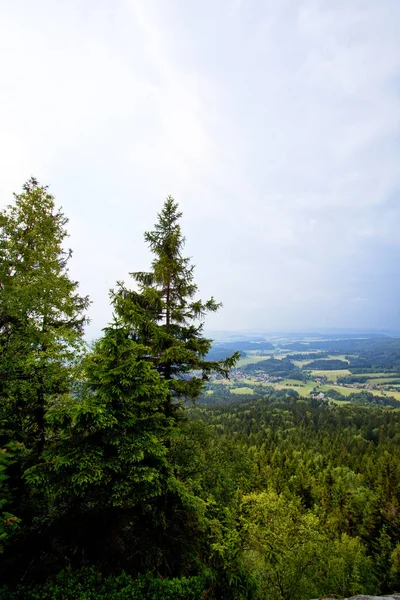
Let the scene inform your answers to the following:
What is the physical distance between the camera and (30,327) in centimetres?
1012

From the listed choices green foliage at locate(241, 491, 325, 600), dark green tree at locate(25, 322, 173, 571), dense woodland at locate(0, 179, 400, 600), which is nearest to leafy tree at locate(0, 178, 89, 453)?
dense woodland at locate(0, 179, 400, 600)

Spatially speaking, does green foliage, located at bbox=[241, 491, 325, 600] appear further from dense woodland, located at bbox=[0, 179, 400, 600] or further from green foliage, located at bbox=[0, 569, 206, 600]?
green foliage, located at bbox=[0, 569, 206, 600]

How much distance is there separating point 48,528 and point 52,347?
550cm

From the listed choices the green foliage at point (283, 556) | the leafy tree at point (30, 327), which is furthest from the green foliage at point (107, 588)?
the green foliage at point (283, 556)

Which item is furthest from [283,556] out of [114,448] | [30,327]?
[30,327]

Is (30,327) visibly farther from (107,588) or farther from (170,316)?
(107,588)

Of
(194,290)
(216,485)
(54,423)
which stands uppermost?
(194,290)

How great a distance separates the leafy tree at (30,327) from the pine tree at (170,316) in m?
2.55

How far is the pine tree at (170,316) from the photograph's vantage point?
10500 millimetres

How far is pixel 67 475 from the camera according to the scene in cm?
746

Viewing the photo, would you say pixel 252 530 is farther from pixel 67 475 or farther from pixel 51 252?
pixel 51 252

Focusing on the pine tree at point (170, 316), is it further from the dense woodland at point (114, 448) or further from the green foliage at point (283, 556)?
the green foliage at point (283, 556)

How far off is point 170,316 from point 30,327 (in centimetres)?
524

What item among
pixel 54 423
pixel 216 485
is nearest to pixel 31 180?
pixel 54 423
